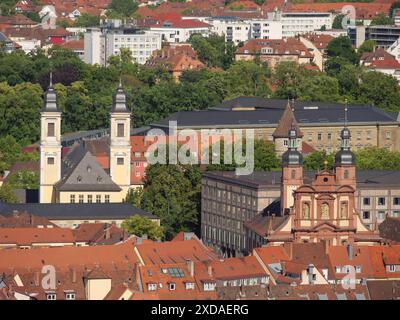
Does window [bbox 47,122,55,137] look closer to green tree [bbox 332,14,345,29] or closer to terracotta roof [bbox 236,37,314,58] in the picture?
terracotta roof [bbox 236,37,314,58]

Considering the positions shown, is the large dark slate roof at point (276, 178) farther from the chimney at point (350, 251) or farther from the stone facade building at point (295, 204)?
the chimney at point (350, 251)

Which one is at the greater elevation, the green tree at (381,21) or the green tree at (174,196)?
the green tree at (381,21)

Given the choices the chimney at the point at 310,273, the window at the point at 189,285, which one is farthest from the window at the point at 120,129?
the window at the point at 189,285

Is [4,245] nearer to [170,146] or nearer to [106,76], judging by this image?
[170,146]

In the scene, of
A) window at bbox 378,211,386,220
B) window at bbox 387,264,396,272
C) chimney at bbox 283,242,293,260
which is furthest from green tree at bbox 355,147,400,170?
window at bbox 387,264,396,272

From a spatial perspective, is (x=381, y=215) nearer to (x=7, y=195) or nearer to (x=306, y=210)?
(x=306, y=210)

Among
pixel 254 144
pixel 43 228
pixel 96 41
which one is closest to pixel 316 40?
pixel 96 41

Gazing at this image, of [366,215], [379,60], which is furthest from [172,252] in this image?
[379,60]
